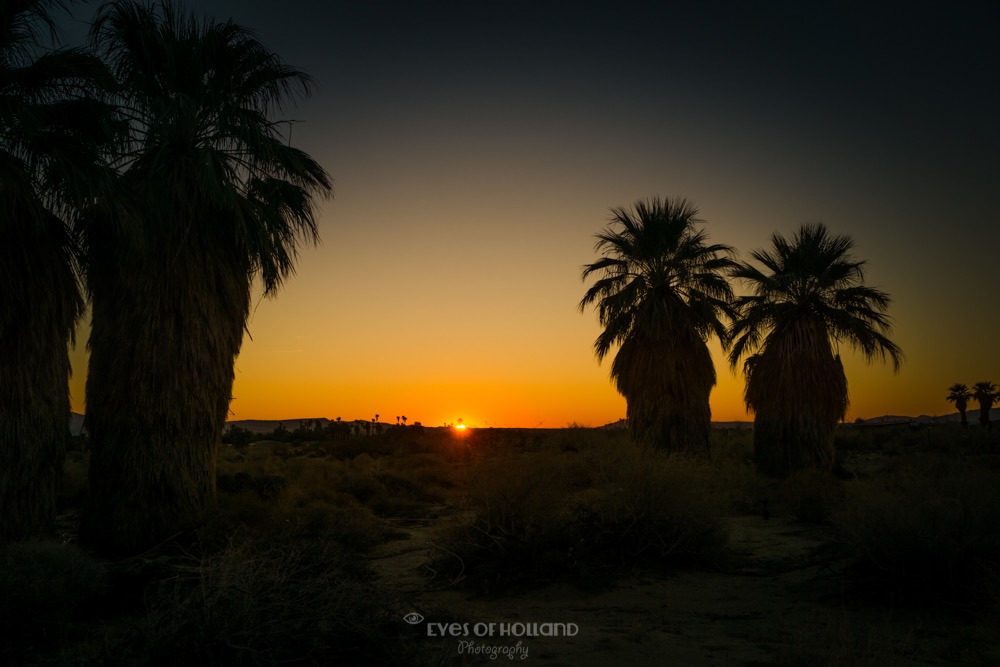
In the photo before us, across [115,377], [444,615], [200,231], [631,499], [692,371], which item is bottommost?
[444,615]

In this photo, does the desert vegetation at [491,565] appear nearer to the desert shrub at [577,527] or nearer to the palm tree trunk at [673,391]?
the desert shrub at [577,527]

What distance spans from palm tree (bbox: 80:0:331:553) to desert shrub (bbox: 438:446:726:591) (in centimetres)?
455

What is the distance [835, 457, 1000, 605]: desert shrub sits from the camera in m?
6.70

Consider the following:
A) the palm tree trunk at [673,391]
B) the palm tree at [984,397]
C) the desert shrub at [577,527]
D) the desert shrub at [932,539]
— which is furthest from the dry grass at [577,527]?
the palm tree at [984,397]

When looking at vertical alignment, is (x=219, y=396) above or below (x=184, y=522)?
above

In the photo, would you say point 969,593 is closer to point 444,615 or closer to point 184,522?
point 444,615

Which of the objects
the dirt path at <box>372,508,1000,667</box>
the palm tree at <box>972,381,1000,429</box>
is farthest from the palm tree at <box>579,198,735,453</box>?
the palm tree at <box>972,381,1000,429</box>

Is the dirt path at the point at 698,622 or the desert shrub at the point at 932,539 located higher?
the desert shrub at the point at 932,539

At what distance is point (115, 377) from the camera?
9.84 metres

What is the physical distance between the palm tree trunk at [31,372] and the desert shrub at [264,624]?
5.15 meters

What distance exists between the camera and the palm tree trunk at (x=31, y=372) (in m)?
8.50

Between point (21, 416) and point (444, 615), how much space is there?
6.63m

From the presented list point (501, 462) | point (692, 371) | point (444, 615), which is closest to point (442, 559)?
point (501, 462)

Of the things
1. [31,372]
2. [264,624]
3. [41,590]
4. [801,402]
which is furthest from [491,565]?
[801,402]
